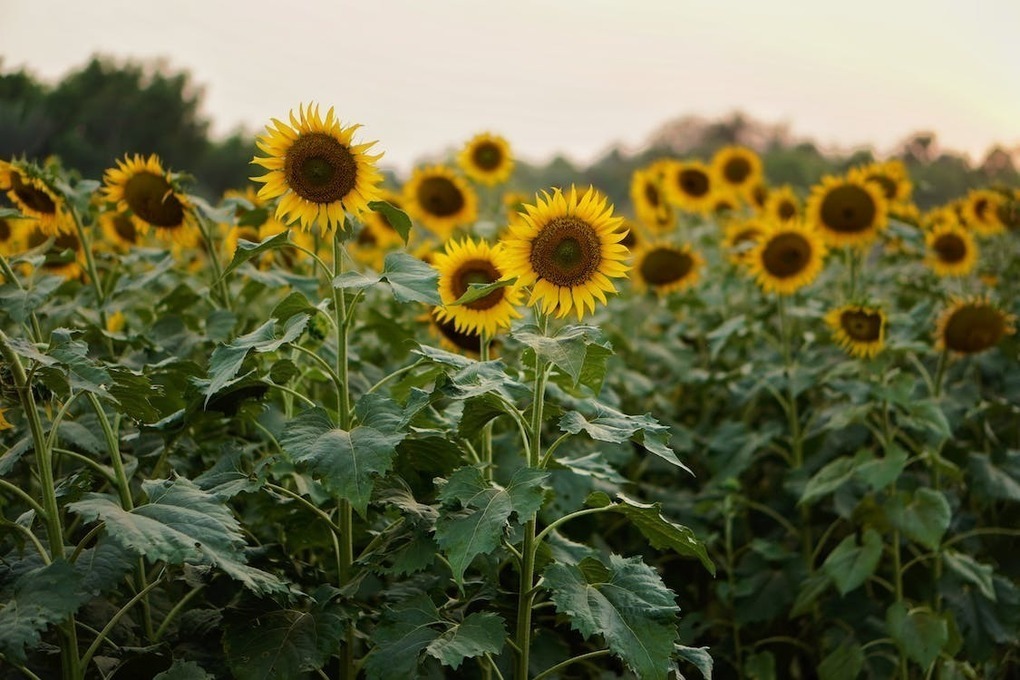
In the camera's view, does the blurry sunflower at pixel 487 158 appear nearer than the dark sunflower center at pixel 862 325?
No

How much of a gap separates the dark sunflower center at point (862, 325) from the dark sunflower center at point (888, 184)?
1.71 m

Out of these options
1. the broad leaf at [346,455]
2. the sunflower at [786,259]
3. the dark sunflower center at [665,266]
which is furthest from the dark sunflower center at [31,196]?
the dark sunflower center at [665,266]

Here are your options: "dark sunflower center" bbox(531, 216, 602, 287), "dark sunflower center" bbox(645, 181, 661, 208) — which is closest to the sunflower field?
"dark sunflower center" bbox(531, 216, 602, 287)

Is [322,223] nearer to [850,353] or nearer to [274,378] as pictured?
[274,378]

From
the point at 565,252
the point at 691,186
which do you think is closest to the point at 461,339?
the point at 565,252

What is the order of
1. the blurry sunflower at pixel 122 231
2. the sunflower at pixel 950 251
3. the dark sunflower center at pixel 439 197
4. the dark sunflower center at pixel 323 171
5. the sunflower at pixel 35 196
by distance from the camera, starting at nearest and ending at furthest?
the dark sunflower center at pixel 323 171 → the sunflower at pixel 35 196 → the blurry sunflower at pixel 122 231 → the dark sunflower center at pixel 439 197 → the sunflower at pixel 950 251

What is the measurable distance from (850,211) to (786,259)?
42cm

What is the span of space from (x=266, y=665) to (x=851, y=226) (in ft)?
10.9

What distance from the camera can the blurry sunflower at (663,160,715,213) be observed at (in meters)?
6.16

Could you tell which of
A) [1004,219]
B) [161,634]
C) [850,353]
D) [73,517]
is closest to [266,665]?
[161,634]

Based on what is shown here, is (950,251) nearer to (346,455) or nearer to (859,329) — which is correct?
(859,329)

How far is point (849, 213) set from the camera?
438 centimetres

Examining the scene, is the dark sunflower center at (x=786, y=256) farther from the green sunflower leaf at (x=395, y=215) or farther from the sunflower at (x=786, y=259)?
the green sunflower leaf at (x=395, y=215)

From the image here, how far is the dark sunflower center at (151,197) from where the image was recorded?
316cm
